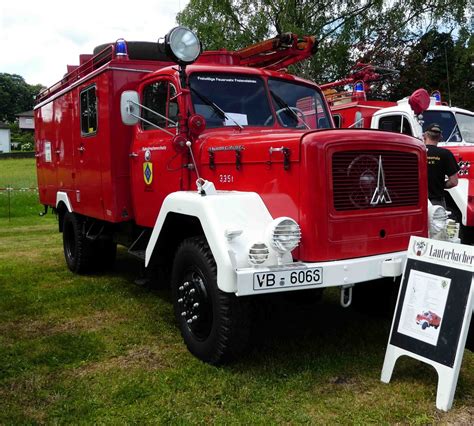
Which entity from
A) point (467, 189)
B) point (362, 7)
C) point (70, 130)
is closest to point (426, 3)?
point (362, 7)

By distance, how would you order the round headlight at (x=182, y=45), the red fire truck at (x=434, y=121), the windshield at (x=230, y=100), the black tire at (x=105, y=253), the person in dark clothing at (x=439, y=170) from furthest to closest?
the red fire truck at (x=434, y=121) < the black tire at (x=105, y=253) < the person in dark clothing at (x=439, y=170) < the windshield at (x=230, y=100) < the round headlight at (x=182, y=45)

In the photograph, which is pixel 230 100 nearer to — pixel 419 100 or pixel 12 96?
pixel 419 100

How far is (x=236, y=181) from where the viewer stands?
4.27 metres

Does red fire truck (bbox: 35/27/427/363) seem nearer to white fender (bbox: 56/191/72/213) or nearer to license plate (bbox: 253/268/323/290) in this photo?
license plate (bbox: 253/268/323/290)

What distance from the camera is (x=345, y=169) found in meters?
3.75

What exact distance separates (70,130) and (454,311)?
5.39 metres

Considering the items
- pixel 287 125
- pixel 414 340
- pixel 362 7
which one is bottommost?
pixel 414 340

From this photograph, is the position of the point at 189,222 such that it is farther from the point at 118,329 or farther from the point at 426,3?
the point at 426,3

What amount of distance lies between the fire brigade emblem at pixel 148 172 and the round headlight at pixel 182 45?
1236 millimetres

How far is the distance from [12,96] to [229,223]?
11935 cm

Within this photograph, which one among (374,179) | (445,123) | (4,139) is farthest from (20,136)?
(374,179)

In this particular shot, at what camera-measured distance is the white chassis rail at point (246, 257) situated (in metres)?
3.35

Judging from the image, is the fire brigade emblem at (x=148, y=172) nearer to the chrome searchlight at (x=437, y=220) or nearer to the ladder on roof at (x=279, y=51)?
the ladder on roof at (x=279, y=51)

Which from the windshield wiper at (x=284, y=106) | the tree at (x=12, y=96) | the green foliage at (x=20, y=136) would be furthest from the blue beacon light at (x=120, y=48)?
the tree at (x=12, y=96)
